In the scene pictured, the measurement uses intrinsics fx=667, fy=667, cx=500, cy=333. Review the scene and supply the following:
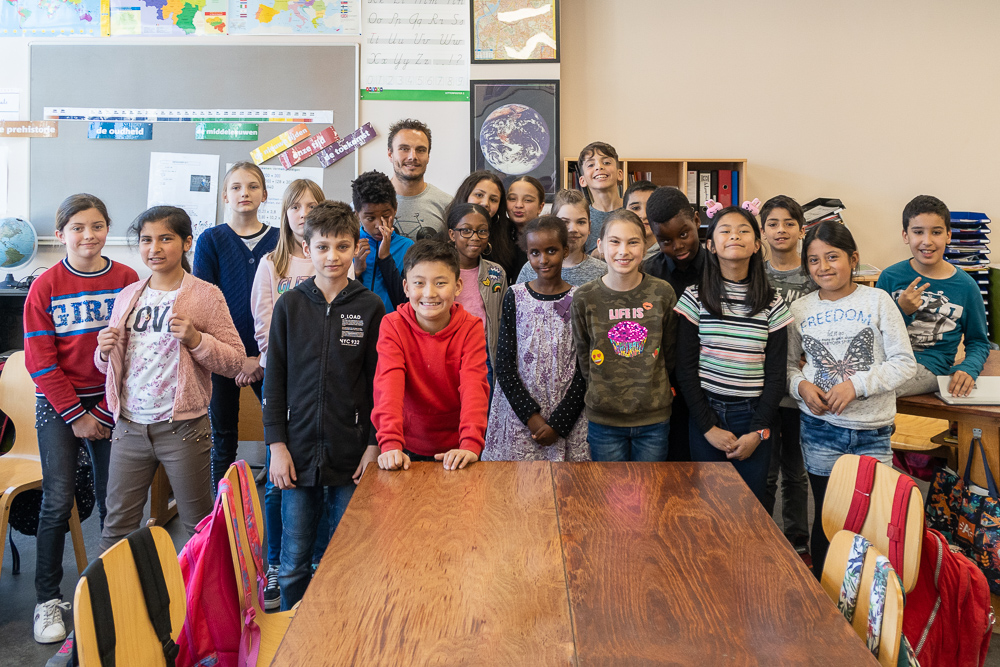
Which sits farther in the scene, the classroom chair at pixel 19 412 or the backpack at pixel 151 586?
the classroom chair at pixel 19 412

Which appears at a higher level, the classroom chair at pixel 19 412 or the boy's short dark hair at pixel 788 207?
the boy's short dark hair at pixel 788 207

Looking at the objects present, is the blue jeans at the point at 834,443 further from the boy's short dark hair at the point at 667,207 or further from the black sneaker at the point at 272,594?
the black sneaker at the point at 272,594

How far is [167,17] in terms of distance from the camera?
4152 millimetres

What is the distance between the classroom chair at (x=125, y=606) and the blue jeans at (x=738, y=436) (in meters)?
1.43

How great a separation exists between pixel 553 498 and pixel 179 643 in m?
0.72

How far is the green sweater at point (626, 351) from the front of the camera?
192cm

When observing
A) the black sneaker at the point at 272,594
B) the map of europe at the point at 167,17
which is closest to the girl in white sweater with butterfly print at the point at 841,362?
the black sneaker at the point at 272,594

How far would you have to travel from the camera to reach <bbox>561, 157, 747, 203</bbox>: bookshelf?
164 inches

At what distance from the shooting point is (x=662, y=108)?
4312 mm

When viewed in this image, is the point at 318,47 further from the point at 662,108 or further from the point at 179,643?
the point at 179,643

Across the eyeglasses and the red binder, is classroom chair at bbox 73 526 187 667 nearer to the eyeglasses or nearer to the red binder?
the eyeglasses

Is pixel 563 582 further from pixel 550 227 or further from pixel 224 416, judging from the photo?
pixel 224 416

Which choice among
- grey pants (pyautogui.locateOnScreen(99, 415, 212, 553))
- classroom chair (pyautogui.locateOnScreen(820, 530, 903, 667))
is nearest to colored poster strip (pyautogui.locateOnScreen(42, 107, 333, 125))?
grey pants (pyautogui.locateOnScreen(99, 415, 212, 553))

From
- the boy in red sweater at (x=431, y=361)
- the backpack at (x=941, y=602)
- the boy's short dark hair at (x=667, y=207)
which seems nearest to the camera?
the backpack at (x=941, y=602)
